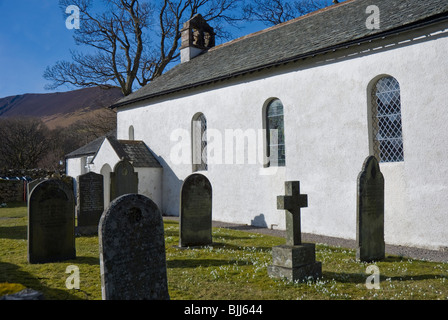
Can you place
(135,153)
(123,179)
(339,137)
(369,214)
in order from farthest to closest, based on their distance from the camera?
(135,153)
(123,179)
(339,137)
(369,214)

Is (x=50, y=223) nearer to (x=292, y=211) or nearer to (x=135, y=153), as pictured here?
(x=292, y=211)

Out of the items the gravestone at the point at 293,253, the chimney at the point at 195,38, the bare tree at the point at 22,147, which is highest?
the chimney at the point at 195,38

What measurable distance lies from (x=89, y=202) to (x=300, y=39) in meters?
9.20

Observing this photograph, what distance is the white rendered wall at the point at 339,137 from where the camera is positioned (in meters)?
9.14

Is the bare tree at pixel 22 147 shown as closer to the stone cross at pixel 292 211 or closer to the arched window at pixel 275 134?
the arched window at pixel 275 134

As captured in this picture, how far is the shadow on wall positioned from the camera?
1298cm

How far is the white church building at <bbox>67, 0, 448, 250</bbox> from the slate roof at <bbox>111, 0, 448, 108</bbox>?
2.6 inches

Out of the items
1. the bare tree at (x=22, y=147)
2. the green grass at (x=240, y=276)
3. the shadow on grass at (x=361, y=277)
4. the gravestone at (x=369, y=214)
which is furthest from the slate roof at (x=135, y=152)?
the bare tree at (x=22, y=147)

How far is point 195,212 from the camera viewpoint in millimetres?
9148

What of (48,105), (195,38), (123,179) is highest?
(48,105)

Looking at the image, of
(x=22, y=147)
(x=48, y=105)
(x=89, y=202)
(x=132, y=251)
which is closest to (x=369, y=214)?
(x=132, y=251)

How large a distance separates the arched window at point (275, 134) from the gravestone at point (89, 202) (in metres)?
5.77

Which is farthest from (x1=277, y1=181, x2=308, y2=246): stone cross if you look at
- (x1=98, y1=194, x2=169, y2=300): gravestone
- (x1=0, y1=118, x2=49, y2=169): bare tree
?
(x1=0, y1=118, x2=49, y2=169): bare tree
